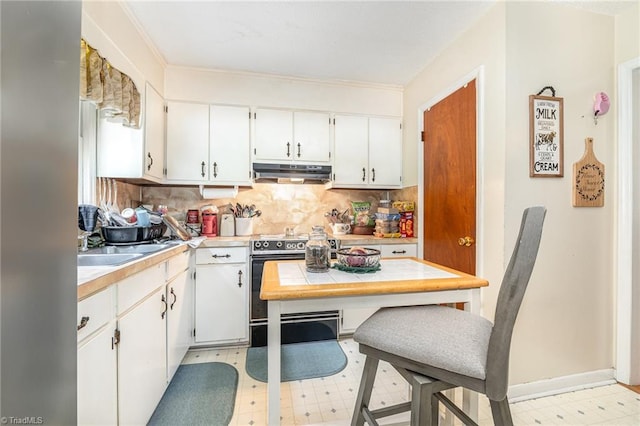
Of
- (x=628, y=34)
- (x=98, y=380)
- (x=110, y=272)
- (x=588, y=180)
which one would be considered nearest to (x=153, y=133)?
(x=110, y=272)

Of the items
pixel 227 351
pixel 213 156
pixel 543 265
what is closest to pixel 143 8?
pixel 213 156

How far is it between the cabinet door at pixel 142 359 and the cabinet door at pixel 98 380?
0.06 meters

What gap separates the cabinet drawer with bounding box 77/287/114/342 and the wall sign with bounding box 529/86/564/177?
2277 millimetres

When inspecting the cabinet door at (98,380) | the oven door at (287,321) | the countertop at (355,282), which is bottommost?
the oven door at (287,321)

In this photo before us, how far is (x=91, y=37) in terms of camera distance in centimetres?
141

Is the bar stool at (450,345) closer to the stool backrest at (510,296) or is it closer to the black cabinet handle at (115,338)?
the stool backrest at (510,296)

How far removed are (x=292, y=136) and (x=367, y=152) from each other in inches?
32.0

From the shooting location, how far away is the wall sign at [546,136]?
66.6 inches

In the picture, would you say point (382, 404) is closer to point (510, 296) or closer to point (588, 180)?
point (510, 296)

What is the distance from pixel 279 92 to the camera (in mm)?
2684

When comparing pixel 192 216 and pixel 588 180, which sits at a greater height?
pixel 588 180

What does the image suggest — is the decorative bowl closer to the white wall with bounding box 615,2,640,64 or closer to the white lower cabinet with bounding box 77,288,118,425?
the white lower cabinet with bounding box 77,288,118,425

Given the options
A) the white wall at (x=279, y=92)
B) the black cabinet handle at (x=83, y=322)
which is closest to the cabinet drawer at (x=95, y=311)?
the black cabinet handle at (x=83, y=322)

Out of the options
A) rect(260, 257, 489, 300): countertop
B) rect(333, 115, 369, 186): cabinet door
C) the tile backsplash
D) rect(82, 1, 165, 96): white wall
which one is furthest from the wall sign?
rect(82, 1, 165, 96): white wall
